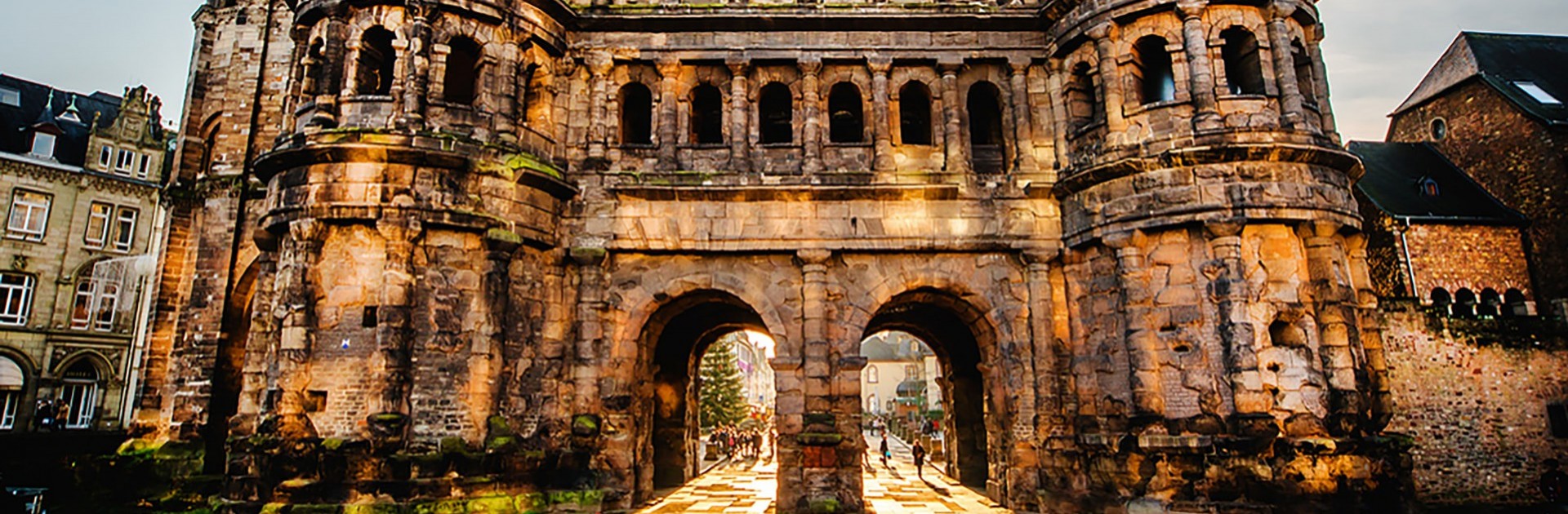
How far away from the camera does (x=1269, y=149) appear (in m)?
13.6

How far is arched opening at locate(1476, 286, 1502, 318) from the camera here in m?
22.1

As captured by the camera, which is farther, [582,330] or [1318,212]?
[582,330]

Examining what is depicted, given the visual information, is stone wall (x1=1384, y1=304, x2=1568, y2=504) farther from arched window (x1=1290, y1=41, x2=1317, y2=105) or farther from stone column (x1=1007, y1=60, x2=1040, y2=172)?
stone column (x1=1007, y1=60, x2=1040, y2=172)

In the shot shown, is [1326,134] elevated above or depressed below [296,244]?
above

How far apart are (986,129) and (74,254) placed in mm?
33694

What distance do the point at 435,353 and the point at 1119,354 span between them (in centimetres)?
1166

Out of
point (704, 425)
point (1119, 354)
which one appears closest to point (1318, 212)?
point (1119, 354)

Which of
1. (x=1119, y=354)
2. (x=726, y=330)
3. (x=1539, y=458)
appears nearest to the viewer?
(x=1119, y=354)

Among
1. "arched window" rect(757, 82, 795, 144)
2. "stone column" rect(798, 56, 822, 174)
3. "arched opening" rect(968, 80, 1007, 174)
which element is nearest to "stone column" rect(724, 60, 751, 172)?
"arched window" rect(757, 82, 795, 144)

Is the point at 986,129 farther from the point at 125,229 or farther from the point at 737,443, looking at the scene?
the point at 125,229

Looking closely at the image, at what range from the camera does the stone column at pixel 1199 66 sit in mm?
13995

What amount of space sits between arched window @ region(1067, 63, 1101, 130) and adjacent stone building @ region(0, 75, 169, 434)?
33.0 m

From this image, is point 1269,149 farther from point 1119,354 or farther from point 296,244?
point 296,244

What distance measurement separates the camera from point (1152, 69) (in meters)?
15.8
